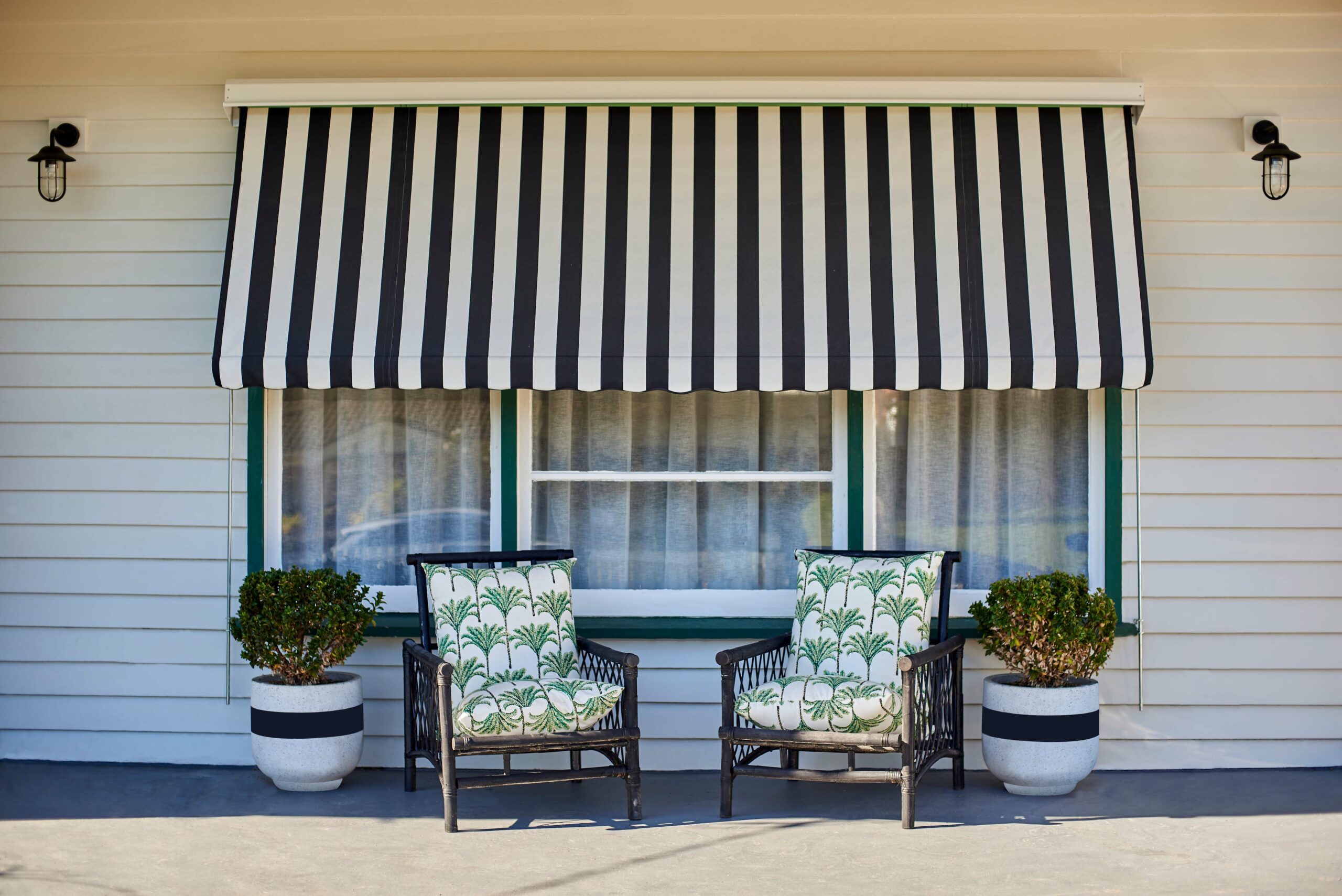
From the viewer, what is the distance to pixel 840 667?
4.88 metres

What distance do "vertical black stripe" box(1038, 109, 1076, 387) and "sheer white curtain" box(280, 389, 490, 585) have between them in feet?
7.92

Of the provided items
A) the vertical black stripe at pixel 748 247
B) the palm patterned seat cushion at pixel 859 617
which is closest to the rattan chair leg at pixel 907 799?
the palm patterned seat cushion at pixel 859 617

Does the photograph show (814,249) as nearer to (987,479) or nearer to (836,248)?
(836,248)

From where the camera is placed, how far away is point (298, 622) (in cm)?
477

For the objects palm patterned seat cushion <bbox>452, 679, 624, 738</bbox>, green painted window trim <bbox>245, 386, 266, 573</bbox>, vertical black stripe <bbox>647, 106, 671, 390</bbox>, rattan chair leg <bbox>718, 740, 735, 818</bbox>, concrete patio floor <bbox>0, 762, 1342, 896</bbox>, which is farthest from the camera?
green painted window trim <bbox>245, 386, 266, 573</bbox>

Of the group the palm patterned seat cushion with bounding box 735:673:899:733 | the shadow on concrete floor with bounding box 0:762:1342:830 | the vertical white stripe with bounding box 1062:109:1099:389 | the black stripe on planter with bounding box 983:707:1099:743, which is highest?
the vertical white stripe with bounding box 1062:109:1099:389

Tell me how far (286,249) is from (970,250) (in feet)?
9.20

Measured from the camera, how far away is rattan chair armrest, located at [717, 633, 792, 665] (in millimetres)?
4641

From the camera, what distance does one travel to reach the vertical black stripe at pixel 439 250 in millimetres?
4977

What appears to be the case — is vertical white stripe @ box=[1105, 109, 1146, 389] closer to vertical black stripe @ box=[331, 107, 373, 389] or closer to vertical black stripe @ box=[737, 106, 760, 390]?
vertical black stripe @ box=[737, 106, 760, 390]

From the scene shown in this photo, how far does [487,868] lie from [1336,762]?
3680 mm

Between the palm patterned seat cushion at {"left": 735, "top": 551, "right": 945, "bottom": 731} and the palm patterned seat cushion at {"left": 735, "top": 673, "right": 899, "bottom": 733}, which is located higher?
the palm patterned seat cushion at {"left": 735, "top": 551, "right": 945, "bottom": 731}

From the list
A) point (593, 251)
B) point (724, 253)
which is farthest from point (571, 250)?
point (724, 253)

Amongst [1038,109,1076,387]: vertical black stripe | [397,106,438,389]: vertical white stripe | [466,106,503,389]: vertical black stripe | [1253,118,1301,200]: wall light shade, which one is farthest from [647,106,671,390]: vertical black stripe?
[1253,118,1301,200]: wall light shade
